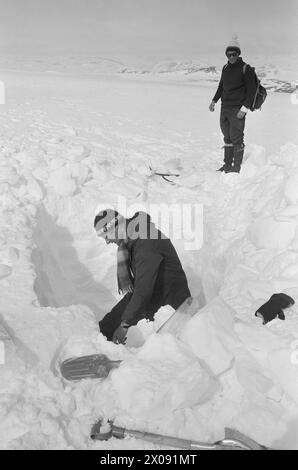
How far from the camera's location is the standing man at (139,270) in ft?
11.3

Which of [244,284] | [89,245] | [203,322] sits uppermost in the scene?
[203,322]

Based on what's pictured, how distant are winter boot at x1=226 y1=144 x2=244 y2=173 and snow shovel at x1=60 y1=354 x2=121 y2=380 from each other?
508cm

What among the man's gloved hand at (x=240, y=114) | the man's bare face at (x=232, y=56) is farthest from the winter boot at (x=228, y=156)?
the man's bare face at (x=232, y=56)

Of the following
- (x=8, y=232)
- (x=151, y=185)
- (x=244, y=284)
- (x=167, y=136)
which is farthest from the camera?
(x=167, y=136)

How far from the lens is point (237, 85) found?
260 inches

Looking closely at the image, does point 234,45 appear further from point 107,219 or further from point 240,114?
point 107,219

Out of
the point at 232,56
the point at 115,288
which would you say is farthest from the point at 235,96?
the point at 115,288

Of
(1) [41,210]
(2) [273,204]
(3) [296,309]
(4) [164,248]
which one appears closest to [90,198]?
(1) [41,210]

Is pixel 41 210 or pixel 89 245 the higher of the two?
pixel 41 210

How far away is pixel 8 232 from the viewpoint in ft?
15.9

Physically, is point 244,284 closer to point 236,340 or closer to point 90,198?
point 236,340

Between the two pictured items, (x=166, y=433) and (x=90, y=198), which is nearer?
(x=166, y=433)

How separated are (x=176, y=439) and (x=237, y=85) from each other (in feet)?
18.7

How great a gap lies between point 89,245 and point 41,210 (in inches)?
33.1
